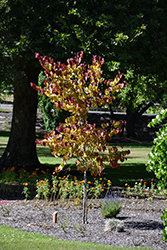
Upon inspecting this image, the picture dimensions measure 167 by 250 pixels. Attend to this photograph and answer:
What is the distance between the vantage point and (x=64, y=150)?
19.4ft

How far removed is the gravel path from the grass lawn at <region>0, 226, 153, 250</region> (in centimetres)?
22

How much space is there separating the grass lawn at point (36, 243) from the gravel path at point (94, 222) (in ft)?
0.74

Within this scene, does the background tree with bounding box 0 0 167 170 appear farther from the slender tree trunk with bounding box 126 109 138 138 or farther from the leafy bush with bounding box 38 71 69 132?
the slender tree trunk with bounding box 126 109 138 138

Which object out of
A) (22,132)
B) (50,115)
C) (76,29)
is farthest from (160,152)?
(50,115)

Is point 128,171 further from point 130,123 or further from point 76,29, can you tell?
point 130,123

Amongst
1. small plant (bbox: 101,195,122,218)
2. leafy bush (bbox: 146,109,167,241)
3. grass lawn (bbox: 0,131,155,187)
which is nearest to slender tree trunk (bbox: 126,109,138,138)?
grass lawn (bbox: 0,131,155,187)

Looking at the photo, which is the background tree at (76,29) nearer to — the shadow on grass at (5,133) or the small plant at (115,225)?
the small plant at (115,225)

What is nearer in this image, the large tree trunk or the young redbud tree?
the young redbud tree

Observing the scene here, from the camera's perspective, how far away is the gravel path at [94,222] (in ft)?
17.1

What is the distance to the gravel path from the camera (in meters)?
5.21

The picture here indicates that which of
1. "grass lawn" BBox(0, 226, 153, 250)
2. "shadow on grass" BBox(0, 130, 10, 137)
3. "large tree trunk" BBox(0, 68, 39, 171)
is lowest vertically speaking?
"shadow on grass" BBox(0, 130, 10, 137)

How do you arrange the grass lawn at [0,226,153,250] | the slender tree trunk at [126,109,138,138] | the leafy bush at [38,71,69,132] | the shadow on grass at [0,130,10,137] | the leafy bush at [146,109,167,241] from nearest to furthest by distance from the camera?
the leafy bush at [146,109,167,241], the grass lawn at [0,226,153,250], the leafy bush at [38,71,69,132], the shadow on grass at [0,130,10,137], the slender tree trunk at [126,109,138,138]


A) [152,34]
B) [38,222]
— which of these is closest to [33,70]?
[152,34]

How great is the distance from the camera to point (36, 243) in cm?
489
